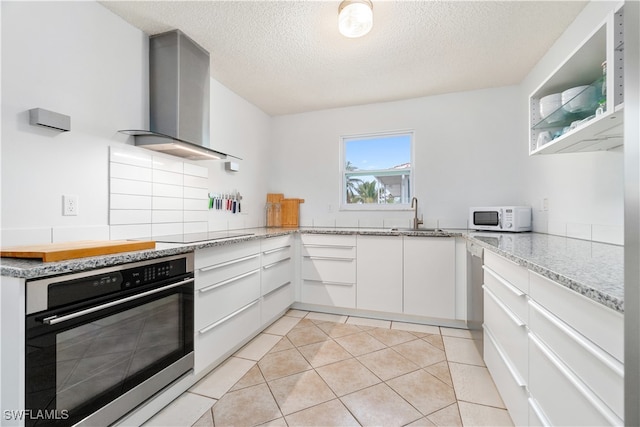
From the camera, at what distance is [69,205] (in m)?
1.64

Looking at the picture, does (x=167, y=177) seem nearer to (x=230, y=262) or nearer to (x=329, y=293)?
(x=230, y=262)

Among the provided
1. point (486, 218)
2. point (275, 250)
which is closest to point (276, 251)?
point (275, 250)

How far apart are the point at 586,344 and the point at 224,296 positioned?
6.06 feet

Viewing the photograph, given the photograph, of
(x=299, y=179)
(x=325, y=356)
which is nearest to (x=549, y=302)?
(x=325, y=356)

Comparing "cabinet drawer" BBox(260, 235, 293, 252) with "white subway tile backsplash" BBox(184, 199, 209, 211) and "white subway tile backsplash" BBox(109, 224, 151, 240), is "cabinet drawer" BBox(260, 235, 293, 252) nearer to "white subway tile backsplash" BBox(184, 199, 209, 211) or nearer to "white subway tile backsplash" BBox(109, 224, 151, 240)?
"white subway tile backsplash" BBox(184, 199, 209, 211)

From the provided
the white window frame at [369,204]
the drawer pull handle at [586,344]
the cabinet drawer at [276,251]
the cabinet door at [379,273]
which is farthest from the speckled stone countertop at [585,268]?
the white window frame at [369,204]

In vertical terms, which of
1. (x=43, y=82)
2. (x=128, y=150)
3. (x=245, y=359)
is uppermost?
(x=43, y=82)

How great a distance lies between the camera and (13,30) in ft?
4.65

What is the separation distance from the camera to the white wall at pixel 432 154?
3.08 m

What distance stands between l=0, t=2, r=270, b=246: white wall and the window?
7.58 feet

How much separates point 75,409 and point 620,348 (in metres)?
1.77

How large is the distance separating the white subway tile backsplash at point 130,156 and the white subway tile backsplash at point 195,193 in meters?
0.40

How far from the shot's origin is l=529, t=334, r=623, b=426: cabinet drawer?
0.77 metres

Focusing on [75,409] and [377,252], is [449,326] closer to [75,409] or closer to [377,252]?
[377,252]
